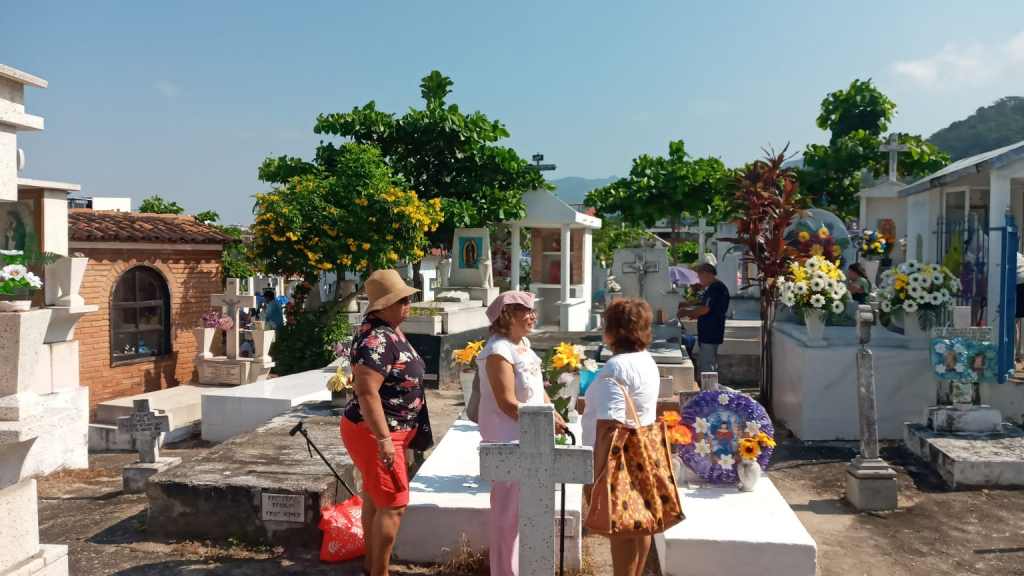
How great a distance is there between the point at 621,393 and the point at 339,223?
8.74 m

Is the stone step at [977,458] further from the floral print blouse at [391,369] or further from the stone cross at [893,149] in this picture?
the stone cross at [893,149]

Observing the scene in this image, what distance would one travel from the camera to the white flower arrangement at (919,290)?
7.37 metres

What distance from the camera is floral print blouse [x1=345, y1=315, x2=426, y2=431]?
3.79 meters

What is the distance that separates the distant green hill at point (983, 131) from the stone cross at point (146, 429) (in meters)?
56.5

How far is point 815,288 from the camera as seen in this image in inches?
306

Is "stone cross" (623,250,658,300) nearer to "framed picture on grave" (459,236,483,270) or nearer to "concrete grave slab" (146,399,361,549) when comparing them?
"framed picture on grave" (459,236,483,270)

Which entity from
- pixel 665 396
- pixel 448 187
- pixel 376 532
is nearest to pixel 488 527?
pixel 376 532

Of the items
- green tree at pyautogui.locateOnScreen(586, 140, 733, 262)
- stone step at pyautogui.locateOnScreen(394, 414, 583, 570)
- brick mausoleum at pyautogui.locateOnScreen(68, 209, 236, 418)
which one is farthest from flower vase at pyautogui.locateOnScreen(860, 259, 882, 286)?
stone step at pyautogui.locateOnScreen(394, 414, 583, 570)

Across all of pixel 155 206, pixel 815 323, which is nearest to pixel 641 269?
pixel 815 323

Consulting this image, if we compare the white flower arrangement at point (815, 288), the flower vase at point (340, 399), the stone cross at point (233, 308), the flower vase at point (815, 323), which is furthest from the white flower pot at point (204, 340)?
the flower vase at point (815, 323)

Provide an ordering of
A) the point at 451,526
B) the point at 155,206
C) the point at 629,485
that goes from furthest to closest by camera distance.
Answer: the point at 155,206 < the point at 451,526 < the point at 629,485

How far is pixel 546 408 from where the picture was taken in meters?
3.21

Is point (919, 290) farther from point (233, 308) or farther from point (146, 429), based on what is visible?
point (233, 308)

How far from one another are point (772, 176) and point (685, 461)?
4610 mm
